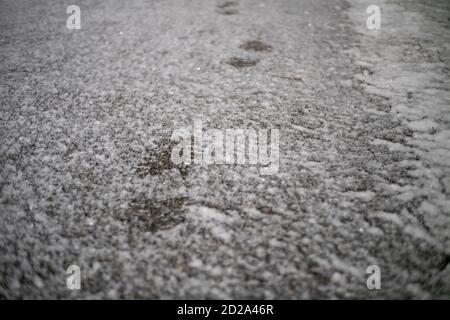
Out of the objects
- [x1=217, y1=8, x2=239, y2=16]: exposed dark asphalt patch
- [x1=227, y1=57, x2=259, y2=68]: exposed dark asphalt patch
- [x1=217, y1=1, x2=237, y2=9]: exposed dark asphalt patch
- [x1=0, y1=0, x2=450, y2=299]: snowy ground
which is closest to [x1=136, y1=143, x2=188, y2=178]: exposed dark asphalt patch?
[x1=0, y1=0, x2=450, y2=299]: snowy ground

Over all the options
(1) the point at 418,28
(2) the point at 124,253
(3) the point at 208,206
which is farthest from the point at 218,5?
(2) the point at 124,253

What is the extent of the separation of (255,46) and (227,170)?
1.17 meters

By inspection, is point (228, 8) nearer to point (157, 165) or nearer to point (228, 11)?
point (228, 11)

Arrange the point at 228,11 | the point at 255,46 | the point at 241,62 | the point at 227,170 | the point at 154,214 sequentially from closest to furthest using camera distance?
the point at 154,214 → the point at 227,170 → the point at 241,62 → the point at 255,46 → the point at 228,11

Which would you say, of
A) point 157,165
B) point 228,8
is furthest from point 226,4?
point 157,165

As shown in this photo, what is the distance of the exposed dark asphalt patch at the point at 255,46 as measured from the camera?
6.06 feet

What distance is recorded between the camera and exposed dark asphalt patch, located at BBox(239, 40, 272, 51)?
1.85 metres

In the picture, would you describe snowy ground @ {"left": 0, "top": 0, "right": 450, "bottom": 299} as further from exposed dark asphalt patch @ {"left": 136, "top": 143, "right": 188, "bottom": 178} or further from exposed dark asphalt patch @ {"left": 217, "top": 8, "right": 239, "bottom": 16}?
exposed dark asphalt patch @ {"left": 217, "top": 8, "right": 239, "bottom": 16}

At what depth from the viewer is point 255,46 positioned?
6.17 feet

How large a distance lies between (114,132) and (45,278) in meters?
0.62

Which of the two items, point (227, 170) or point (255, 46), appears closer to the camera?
point (227, 170)

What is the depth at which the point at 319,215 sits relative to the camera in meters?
0.87

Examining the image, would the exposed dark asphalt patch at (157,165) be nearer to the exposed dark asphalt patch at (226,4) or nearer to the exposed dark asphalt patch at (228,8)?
the exposed dark asphalt patch at (228,8)
